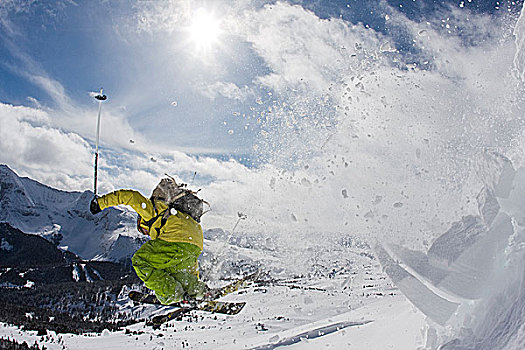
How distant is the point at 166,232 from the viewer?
16.8 feet

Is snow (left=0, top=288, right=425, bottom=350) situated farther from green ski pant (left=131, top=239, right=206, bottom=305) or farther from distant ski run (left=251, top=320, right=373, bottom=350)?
green ski pant (left=131, top=239, right=206, bottom=305)

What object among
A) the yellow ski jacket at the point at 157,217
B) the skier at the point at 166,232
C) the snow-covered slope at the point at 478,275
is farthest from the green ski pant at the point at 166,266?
the snow-covered slope at the point at 478,275

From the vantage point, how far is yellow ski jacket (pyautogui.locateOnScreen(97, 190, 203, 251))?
509cm

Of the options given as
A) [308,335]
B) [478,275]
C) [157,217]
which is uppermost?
[157,217]

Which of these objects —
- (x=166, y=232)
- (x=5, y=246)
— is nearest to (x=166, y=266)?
(x=166, y=232)

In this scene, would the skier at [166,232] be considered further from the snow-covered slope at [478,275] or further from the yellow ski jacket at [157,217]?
the snow-covered slope at [478,275]

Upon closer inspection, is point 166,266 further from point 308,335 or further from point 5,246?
point 5,246

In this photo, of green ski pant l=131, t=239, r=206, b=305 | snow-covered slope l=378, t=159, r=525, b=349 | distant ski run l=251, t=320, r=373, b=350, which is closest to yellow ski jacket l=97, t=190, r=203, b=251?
green ski pant l=131, t=239, r=206, b=305

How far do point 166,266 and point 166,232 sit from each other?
0.57 meters

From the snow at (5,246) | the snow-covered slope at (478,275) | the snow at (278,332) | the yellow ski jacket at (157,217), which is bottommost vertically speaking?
the snow at (278,332)

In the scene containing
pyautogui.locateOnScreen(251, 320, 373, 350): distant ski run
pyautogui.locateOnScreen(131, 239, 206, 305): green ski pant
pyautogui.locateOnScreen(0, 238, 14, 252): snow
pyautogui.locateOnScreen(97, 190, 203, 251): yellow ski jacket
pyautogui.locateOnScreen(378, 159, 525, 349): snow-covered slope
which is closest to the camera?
pyautogui.locateOnScreen(378, 159, 525, 349): snow-covered slope

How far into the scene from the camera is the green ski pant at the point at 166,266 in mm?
5254

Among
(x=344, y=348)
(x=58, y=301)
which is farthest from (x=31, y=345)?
(x=58, y=301)

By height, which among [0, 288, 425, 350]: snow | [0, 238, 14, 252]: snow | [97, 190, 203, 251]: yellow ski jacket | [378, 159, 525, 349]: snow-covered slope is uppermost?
[0, 238, 14, 252]: snow
